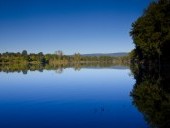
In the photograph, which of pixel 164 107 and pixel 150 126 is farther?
pixel 164 107

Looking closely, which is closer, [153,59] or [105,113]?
[105,113]

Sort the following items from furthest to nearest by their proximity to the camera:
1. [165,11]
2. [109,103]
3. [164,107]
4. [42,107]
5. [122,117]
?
1. [165,11]
2. [109,103]
3. [42,107]
4. [164,107]
5. [122,117]

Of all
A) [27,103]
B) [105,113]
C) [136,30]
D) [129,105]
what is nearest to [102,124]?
[105,113]

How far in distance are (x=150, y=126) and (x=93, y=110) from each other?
19.0 ft

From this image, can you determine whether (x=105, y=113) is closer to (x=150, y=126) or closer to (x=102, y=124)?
(x=102, y=124)

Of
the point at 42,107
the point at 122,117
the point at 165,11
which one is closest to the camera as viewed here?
the point at 122,117

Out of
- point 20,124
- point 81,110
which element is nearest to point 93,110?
point 81,110

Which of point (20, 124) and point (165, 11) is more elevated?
point (165, 11)

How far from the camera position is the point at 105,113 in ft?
56.9

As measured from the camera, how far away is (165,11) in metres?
59.9

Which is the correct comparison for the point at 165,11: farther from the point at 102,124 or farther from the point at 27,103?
the point at 102,124

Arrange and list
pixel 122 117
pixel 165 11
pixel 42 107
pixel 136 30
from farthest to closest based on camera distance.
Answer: pixel 136 30 → pixel 165 11 → pixel 42 107 → pixel 122 117

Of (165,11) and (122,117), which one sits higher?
(165,11)

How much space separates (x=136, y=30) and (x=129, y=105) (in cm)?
5122
